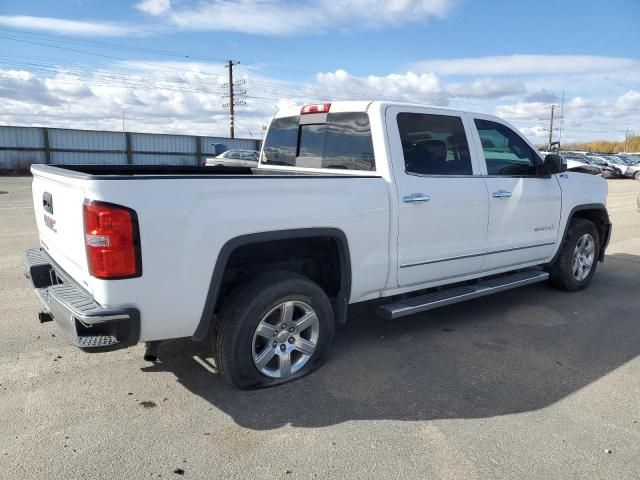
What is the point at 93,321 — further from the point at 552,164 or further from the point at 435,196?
the point at 552,164

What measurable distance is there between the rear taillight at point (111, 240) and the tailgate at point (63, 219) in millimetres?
106

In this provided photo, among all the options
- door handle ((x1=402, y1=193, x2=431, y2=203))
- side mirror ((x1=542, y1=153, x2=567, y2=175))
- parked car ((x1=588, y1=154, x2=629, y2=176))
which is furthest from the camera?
parked car ((x1=588, y1=154, x2=629, y2=176))

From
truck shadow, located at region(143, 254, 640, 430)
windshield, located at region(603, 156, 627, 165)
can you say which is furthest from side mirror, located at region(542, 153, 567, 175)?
windshield, located at region(603, 156, 627, 165)

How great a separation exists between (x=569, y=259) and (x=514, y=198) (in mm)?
1470

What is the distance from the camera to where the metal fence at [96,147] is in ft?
97.0

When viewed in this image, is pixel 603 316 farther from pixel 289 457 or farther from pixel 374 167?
pixel 289 457

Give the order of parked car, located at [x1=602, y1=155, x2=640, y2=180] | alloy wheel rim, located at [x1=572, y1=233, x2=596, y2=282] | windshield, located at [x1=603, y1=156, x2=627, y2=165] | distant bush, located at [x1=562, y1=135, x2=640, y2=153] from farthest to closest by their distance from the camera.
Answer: distant bush, located at [x1=562, y1=135, x2=640, y2=153], windshield, located at [x1=603, y1=156, x2=627, y2=165], parked car, located at [x1=602, y1=155, x2=640, y2=180], alloy wheel rim, located at [x1=572, y1=233, x2=596, y2=282]

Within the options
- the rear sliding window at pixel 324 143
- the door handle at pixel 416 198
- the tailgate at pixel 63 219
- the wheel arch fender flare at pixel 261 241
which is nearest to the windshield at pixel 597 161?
the rear sliding window at pixel 324 143

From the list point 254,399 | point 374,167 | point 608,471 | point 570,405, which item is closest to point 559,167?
point 374,167

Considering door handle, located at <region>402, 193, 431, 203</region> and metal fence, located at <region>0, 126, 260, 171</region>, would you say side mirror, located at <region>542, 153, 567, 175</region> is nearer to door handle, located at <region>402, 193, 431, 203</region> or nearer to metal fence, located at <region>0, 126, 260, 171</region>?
door handle, located at <region>402, 193, 431, 203</region>

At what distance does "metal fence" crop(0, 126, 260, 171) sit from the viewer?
1164 inches

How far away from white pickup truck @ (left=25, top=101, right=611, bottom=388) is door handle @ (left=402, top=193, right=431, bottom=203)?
0.01m

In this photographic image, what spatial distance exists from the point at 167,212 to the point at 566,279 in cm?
475

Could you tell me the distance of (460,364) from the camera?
158 inches
